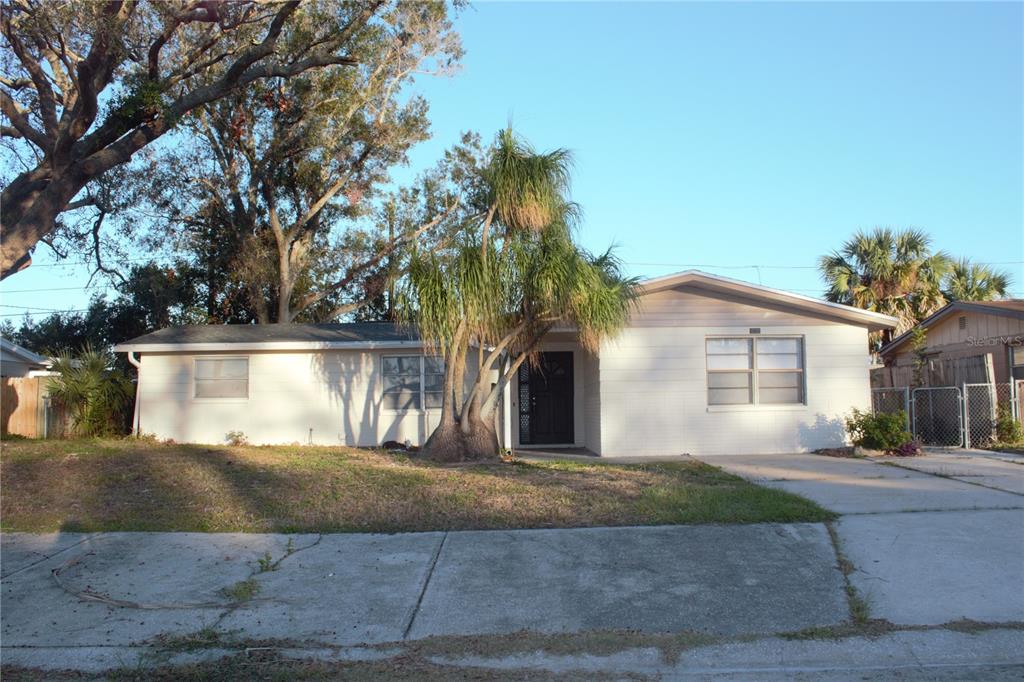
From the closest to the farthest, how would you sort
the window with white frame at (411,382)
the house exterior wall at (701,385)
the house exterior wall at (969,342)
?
the house exterior wall at (701,385), the house exterior wall at (969,342), the window with white frame at (411,382)

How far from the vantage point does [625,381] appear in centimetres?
→ 1580

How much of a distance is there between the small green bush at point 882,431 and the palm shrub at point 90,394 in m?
15.6

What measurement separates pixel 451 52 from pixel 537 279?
42.7 ft

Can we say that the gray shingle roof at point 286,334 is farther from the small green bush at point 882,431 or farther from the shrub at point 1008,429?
the shrub at point 1008,429

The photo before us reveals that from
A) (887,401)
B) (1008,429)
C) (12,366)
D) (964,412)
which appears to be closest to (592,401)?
(964,412)

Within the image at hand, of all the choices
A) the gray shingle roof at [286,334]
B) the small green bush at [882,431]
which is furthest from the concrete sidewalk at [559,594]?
the gray shingle roof at [286,334]

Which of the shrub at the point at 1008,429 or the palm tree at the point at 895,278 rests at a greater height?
the palm tree at the point at 895,278

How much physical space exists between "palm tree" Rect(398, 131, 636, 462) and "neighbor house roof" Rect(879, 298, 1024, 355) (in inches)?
358

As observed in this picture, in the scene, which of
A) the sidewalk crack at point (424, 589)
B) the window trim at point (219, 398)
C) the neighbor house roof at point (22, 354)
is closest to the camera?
the sidewalk crack at point (424, 589)

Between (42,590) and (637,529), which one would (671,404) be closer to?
(637,529)

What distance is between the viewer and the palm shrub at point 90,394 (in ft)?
60.0

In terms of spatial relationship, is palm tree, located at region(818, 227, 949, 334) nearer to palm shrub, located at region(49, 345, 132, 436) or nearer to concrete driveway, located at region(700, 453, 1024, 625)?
concrete driveway, located at region(700, 453, 1024, 625)

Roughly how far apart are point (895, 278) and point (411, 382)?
1416 centimetres

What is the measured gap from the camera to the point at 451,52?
23.3 m
